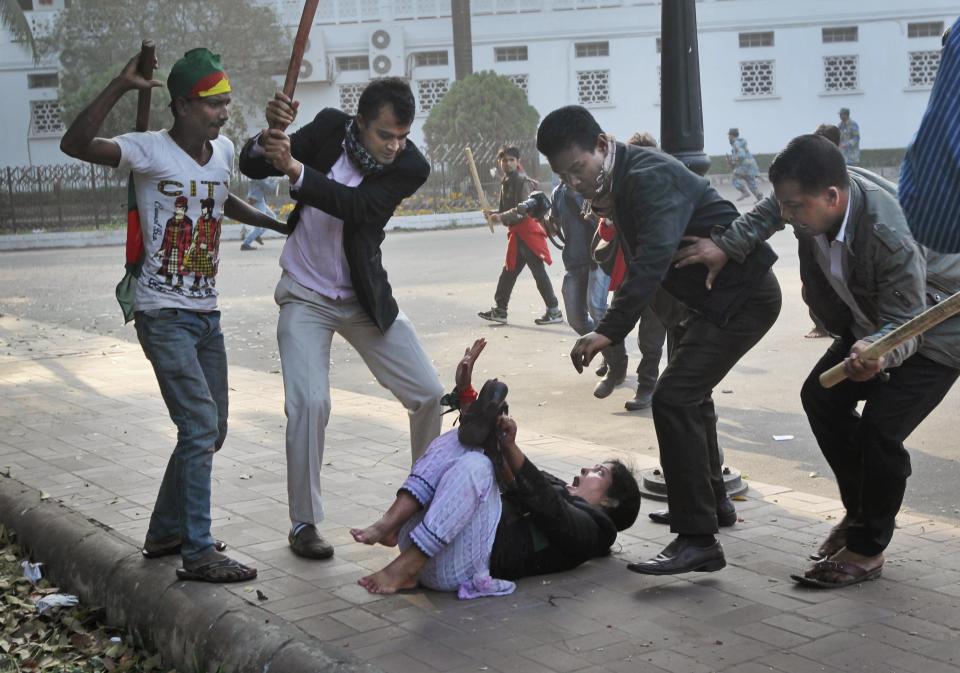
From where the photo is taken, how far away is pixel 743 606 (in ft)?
13.7

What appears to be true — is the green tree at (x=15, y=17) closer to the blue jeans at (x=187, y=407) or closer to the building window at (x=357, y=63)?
the building window at (x=357, y=63)

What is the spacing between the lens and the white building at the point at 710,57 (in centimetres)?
4184

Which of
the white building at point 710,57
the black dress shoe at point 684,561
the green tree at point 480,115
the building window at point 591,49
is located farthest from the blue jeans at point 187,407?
the building window at point 591,49

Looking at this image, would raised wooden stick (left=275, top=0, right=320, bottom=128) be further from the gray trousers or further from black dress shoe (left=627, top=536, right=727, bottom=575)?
black dress shoe (left=627, top=536, right=727, bottom=575)

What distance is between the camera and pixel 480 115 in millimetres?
31438

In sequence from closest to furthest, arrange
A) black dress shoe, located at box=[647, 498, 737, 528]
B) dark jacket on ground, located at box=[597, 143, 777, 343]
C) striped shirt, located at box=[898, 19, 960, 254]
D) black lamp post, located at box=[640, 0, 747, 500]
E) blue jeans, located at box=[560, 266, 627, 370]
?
1. striped shirt, located at box=[898, 19, 960, 254]
2. dark jacket on ground, located at box=[597, 143, 777, 343]
3. black dress shoe, located at box=[647, 498, 737, 528]
4. black lamp post, located at box=[640, 0, 747, 500]
5. blue jeans, located at box=[560, 266, 627, 370]

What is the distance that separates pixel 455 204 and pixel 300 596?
26435 mm

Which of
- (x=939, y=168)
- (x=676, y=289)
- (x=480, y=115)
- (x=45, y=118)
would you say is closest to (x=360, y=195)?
(x=676, y=289)

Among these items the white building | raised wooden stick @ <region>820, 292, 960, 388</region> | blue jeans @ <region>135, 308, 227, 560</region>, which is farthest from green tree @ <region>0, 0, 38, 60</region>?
raised wooden stick @ <region>820, 292, 960, 388</region>

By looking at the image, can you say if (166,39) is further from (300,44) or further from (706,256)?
(706,256)

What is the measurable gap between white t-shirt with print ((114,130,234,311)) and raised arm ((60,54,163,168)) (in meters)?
0.06

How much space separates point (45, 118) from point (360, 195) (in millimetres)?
41303

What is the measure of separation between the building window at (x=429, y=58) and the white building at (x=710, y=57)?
0.11ft

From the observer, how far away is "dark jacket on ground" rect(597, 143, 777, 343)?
4414mm
